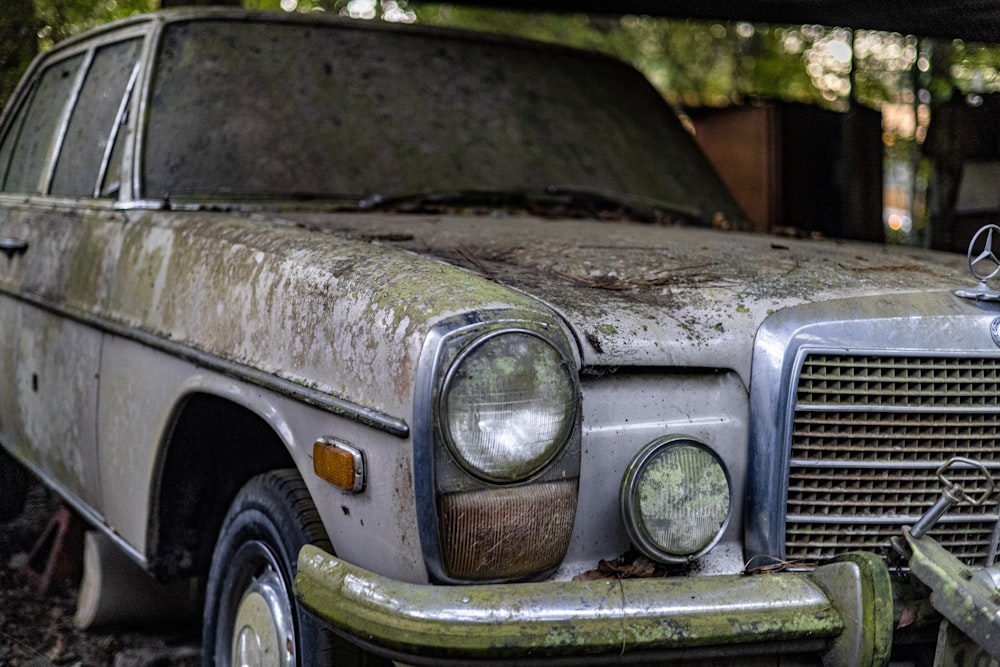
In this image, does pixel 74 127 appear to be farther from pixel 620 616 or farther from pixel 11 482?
pixel 620 616

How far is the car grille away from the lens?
1.97m

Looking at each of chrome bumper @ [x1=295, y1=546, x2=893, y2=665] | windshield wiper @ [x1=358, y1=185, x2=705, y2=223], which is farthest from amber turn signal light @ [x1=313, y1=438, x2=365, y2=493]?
windshield wiper @ [x1=358, y1=185, x2=705, y2=223]

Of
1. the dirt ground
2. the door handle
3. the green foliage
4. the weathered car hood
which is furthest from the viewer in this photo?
the green foliage

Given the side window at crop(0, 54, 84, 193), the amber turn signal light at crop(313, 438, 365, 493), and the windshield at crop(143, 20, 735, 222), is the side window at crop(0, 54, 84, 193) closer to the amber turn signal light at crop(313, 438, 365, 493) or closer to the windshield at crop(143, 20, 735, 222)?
the windshield at crop(143, 20, 735, 222)

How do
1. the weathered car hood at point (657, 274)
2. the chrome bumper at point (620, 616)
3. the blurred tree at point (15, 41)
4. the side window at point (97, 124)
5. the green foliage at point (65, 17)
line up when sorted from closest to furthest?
the chrome bumper at point (620, 616), the weathered car hood at point (657, 274), the side window at point (97, 124), the blurred tree at point (15, 41), the green foliage at point (65, 17)

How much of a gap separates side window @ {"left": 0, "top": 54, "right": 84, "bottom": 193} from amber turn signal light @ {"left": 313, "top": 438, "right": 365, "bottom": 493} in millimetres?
2518

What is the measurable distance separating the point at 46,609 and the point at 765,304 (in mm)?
2872

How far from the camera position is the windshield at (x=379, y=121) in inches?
126

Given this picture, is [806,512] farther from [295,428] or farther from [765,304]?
[295,428]

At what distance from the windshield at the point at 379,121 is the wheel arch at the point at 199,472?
0.87 meters

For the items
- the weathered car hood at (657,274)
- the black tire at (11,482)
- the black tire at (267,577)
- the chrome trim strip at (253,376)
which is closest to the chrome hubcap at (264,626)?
the black tire at (267,577)

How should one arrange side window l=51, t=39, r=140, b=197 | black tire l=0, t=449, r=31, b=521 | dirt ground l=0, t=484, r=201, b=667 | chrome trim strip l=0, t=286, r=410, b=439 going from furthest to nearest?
black tire l=0, t=449, r=31, b=521, side window l=51, t=39, r=140, b=197, dirt ground l=0, t=484, r=201, b=667, chrome trim strip l=0, t=286, r=410, b=439

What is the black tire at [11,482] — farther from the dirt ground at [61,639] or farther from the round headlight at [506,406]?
the round headlight at [506,406]

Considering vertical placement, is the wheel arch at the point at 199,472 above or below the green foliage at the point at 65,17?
below
